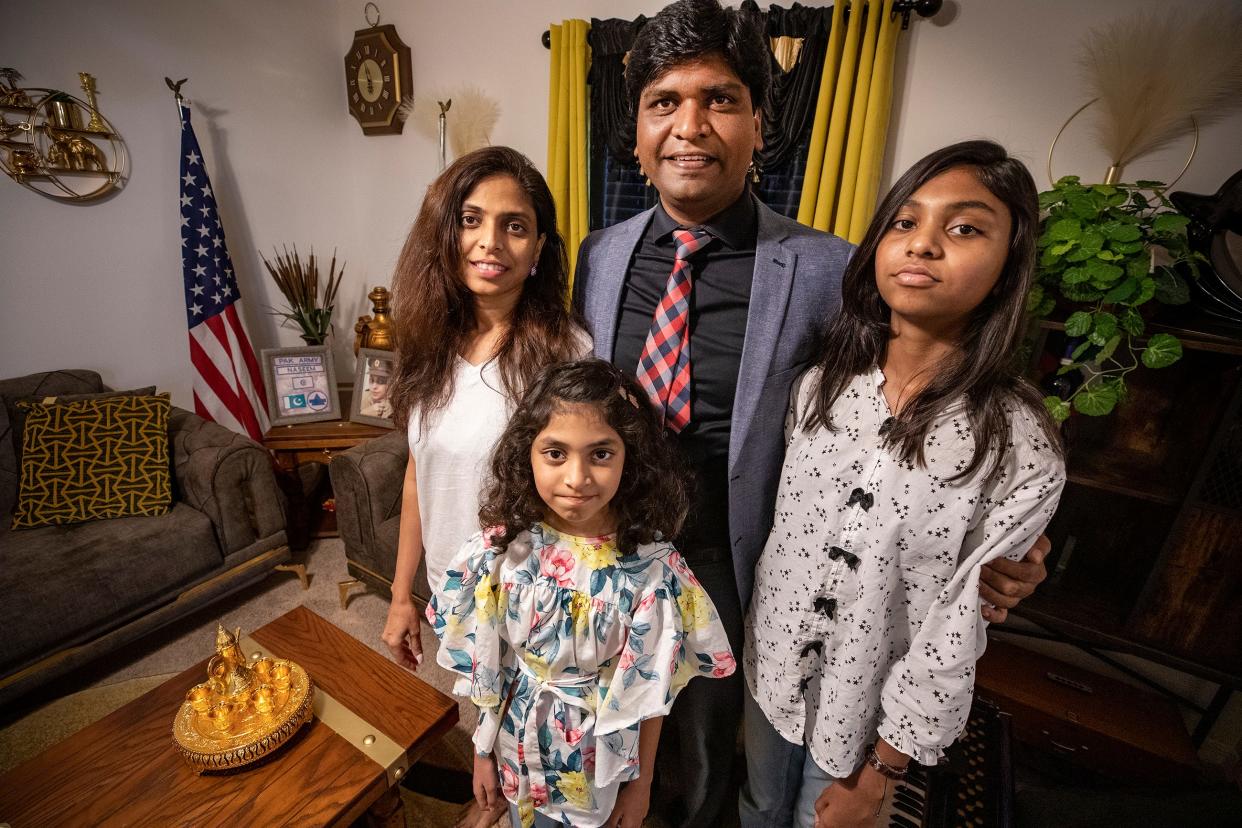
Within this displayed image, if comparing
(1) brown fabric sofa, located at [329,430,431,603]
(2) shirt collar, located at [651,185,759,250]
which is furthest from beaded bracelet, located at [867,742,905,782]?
(1) brown fabric sofa, located at [329,430,431,603]

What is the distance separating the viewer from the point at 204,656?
2199 millimetres

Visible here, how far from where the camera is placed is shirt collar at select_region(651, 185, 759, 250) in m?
1.18

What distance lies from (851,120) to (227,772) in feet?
9.47

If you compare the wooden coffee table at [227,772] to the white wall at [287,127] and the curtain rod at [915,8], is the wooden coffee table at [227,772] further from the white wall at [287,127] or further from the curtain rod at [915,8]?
the curtain rod at [915,8]

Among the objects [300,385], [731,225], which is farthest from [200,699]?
[300,385]

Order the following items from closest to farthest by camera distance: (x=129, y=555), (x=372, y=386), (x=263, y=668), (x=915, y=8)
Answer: (x=263, y=668)
(x=915, y=8)
(x=129, y=555)
(x=372, y=386)

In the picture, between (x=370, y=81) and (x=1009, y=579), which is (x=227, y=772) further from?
(x=370, y=81)

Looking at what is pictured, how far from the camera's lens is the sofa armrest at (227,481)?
235 cm

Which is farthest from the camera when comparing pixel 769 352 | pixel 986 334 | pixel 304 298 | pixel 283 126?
pixel 283 126

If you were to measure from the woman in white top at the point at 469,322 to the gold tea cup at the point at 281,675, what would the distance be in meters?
0.31

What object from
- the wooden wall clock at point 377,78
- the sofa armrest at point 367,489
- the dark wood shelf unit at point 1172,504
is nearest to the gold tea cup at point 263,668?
the sofa armrest at point 367,489

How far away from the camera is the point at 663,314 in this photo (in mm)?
1169

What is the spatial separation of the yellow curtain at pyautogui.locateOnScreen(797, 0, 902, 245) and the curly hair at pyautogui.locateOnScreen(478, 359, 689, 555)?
1532 mm

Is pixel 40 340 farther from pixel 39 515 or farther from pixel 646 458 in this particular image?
pixel 646 458
